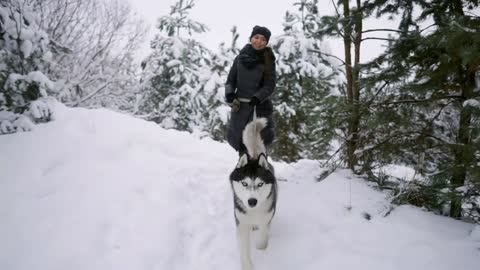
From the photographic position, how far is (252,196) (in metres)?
3.17

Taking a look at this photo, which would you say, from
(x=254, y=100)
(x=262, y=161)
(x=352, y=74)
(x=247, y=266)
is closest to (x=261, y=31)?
(x=254, y=100)

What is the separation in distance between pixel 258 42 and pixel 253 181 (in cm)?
190

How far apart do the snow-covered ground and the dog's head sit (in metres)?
0.70

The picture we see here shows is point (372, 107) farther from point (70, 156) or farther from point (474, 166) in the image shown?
point (70, 156)

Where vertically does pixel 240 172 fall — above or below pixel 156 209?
above

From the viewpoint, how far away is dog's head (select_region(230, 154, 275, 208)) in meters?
3.21

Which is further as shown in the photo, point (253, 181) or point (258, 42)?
point (258, 42)

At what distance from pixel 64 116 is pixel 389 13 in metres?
5.72

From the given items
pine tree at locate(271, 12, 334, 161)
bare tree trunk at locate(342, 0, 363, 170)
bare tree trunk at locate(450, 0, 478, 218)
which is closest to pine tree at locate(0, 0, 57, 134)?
bare tree trunk at locate(342, 0, 363, 170)

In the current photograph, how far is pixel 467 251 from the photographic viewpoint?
9.22 ft

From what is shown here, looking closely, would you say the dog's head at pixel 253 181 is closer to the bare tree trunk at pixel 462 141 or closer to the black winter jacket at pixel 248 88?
the black winter jacket at pixel 248 88

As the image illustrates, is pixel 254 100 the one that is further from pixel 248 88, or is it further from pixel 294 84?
pixel 294 84

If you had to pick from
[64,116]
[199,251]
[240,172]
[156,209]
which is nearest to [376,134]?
[240,172]

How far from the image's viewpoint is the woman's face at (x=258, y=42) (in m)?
4.08
